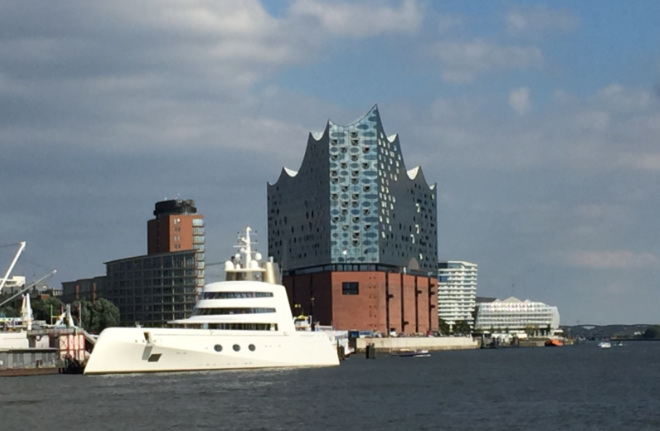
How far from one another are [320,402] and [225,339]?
22.2m

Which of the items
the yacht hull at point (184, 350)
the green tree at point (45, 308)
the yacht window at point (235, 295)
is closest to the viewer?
the yacht hull at point (184, 350)

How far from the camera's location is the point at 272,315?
296 feet

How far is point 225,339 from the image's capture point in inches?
3430

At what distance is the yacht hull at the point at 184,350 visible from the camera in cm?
8456

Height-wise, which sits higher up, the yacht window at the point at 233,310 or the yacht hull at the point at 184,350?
the yacht window at the point at 233,310

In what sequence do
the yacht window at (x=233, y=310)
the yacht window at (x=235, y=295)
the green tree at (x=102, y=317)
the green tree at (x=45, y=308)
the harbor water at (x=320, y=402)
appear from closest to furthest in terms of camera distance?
the harbor water at (x=320, y=402) < the yacht window at (x=233, y=310) < the yacht window at (x=235, y=295) < the green tree at (x=102, y=317) < the green tree at (x=45, y=308)

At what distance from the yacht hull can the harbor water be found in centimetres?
111

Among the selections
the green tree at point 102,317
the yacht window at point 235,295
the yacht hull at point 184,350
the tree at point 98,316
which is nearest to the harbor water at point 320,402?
the yacht hull at point 184,350

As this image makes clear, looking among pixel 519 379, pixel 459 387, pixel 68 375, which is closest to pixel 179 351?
pixel 68 375

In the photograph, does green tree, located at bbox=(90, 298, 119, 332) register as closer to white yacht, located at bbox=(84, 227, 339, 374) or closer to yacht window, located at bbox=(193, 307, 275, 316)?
white yacht, located at bbox=(84, 227, 339, 374)

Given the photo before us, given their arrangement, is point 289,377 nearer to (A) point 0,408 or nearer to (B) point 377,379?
(B) point 377,379

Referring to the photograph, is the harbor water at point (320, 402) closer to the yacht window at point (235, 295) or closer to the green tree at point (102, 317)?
the yacht window at point (235, 295)

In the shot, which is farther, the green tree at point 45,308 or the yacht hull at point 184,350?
the green tree at point 45,308

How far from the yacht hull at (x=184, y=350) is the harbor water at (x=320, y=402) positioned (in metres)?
1.11
